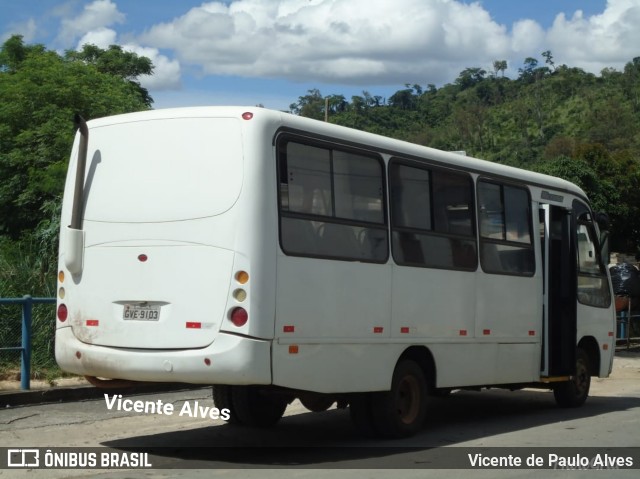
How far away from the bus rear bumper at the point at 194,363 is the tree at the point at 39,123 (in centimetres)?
1277

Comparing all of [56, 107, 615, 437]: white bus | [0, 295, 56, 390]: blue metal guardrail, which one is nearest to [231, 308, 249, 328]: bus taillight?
[56, 107, 615, 437]: white bus

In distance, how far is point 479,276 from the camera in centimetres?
1159

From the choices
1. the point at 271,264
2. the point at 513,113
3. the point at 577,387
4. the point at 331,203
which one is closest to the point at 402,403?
the point at 331,203

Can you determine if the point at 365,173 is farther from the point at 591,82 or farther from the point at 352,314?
the point at 591,82

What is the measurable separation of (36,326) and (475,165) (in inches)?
250

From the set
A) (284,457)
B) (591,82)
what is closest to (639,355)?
(284,457)

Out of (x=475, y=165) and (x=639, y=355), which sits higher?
(x=475, y=165)

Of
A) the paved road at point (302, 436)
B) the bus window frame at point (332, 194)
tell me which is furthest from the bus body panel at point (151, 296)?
the paved road at point (302, 436)

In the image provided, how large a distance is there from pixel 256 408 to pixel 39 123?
17594 mm

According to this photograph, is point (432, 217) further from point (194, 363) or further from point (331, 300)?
point (194, 363)

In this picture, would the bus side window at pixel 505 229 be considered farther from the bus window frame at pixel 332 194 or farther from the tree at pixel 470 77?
the tree at pixel 470 77

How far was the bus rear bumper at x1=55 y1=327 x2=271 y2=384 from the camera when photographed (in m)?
8.36

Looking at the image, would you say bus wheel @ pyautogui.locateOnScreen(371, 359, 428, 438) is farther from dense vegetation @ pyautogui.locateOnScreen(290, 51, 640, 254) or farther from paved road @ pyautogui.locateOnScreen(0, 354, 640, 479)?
dense vegetation @ pyautogui.locateOnScreen(290, 51, 640, 254)

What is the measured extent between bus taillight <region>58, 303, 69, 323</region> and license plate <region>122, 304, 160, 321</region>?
0.76 meters
